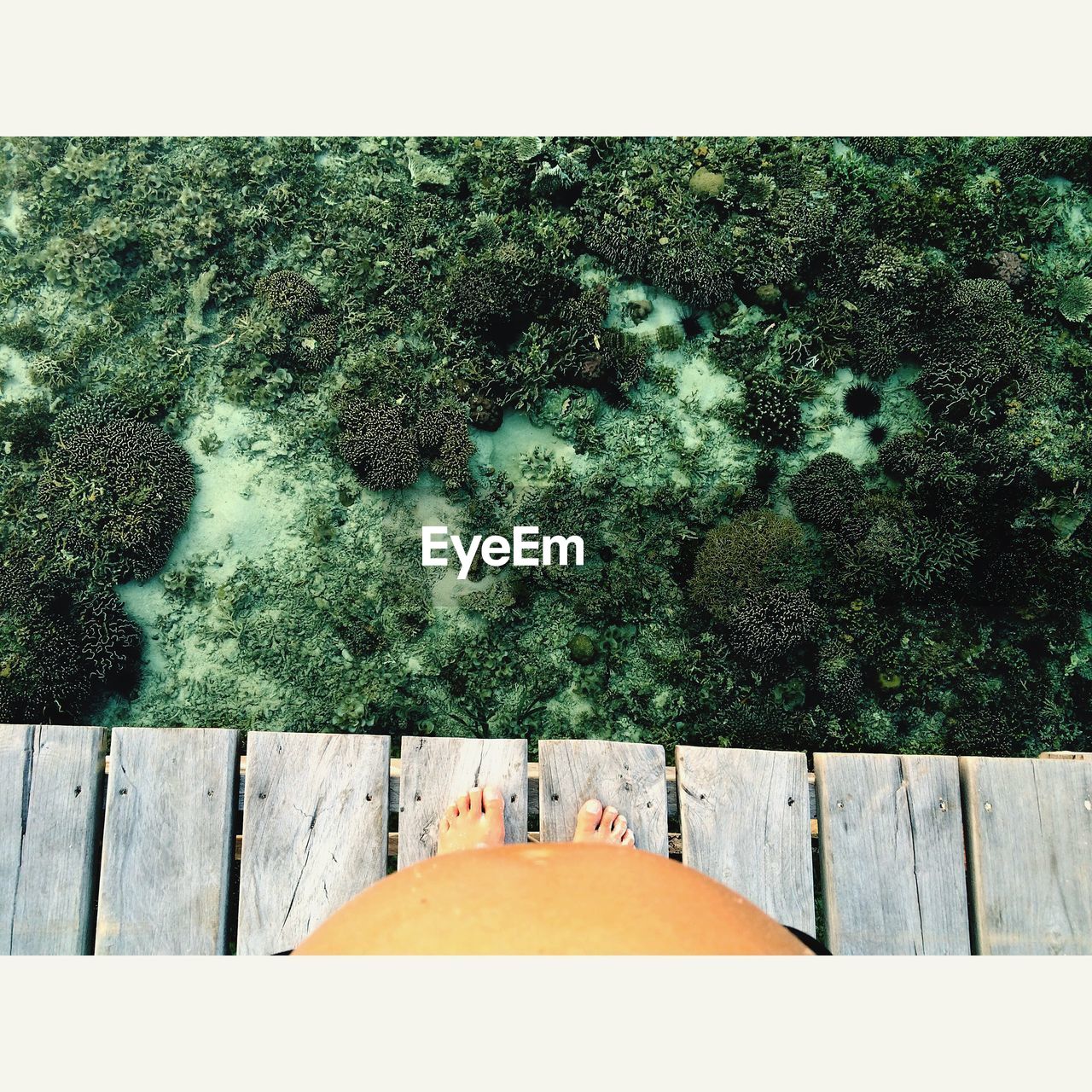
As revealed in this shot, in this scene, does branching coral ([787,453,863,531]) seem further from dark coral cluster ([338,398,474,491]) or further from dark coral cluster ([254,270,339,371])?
dark coral cluster ([254,270,339,371])

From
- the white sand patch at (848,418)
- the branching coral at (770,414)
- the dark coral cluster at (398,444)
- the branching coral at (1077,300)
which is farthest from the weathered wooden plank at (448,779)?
the branching coral at (1077,300)

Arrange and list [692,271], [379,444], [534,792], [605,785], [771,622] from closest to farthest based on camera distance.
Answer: [605,785]
[534,792]
[771,622]
[379,444]
[692,271]

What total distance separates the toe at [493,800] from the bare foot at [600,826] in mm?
338

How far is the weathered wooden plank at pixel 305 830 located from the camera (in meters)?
3.35

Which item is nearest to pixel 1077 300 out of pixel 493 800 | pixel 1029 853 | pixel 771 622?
pixel 771 622

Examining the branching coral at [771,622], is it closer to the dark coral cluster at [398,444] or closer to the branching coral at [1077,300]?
the dark coral cluster at [398,444]

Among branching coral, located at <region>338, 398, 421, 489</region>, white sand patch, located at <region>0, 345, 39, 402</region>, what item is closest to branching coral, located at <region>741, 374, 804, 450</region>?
branching coral, located at <region>338, 398, 421, 489</region>

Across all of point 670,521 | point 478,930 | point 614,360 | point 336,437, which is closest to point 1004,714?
point 670,521

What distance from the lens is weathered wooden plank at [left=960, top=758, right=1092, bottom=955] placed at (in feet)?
11.3

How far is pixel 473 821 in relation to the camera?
11.0 feet

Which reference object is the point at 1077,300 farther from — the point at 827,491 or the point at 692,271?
the point at 692,271

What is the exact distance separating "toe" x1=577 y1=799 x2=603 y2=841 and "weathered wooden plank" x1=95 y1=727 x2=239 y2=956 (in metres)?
1.52

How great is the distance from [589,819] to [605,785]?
0.59 feet

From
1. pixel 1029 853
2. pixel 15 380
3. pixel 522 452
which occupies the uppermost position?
pixel 15 380
